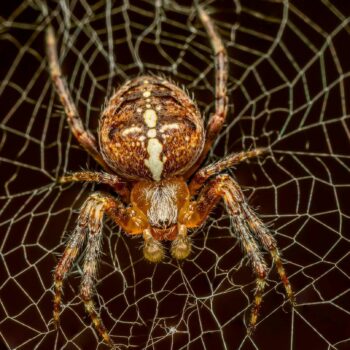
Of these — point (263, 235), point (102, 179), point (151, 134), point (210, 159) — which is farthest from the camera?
point (210, 159)


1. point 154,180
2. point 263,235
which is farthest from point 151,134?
point 263,235

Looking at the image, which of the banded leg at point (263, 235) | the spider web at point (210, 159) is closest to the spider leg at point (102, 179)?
the spider web at point (210, 159)

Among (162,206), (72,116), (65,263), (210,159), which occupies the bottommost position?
(65,263)

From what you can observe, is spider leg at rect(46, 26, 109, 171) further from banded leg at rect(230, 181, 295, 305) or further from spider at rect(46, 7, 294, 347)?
banded leg at rect(230, 181, 295, 305)

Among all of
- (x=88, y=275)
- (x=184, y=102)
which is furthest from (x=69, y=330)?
(x=184, y=102)

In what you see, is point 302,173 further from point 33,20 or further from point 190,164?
point 33,20

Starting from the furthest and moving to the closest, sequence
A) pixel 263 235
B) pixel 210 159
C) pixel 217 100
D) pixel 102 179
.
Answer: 1. pixel 210 159
2. pixel 217 100
3. pixel 102 179
4. pixel 263 235

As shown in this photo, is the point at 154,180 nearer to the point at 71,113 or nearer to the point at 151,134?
the point at 151,134

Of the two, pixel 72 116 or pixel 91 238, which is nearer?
pixel 91 238

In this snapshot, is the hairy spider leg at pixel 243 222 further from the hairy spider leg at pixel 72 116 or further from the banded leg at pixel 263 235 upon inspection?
the hairy spider leg at pixel 72 116
